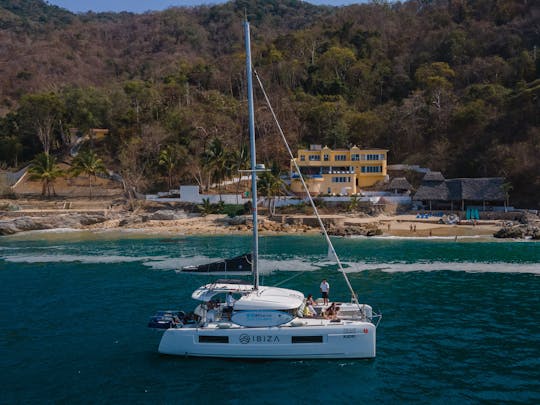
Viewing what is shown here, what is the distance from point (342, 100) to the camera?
9000cm

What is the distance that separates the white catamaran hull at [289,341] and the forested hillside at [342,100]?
49957 millimetres

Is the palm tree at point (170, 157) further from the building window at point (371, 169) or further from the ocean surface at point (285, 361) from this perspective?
the ocean surface at point (285, 361)

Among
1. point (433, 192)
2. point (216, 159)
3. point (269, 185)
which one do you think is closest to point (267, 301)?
point (269, 185)

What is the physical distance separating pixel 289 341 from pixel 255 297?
218 cm

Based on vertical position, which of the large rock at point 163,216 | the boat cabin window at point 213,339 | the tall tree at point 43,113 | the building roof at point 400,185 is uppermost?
the tall tree at point 43,113

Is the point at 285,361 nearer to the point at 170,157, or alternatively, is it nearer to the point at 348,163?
the point at 348,163

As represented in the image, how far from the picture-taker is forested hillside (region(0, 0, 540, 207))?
2849 inches

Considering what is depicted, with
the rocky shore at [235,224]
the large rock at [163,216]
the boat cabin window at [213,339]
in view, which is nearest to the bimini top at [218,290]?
the boat cabin window at [213,339]

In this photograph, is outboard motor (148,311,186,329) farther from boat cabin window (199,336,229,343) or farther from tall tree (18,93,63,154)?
tall tree (18,93,63,154)

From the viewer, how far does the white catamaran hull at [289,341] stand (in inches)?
691

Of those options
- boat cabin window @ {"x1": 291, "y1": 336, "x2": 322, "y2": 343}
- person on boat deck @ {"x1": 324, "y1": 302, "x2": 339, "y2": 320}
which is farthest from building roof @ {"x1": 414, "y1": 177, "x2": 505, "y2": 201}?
boat cabin window @ {"x1": 291, "y1": 336, "x2": 322, "y2": 343}

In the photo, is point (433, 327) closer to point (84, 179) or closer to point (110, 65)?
point (84, 179)

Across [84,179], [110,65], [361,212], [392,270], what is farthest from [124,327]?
[110,65]

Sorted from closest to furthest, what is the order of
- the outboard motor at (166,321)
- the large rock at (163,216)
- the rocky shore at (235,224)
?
the outboard motor at (166,321), the rocky shore at (235,224), the large rock at (163,216)
